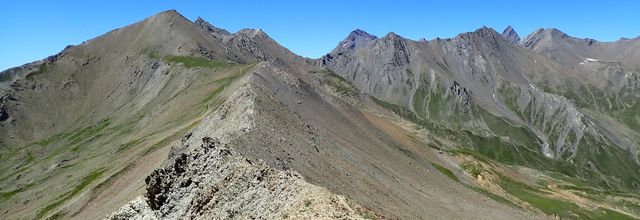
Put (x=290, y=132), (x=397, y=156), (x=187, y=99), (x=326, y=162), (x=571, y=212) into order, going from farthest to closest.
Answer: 1. (x=187, y=99)
2. (x=571, y=212)
3. (x=397, y=156)
4. (x=290, y=132)
5. (x=326, y=162)

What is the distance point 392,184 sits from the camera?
66.8 meters

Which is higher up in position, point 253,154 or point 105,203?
point 253,154

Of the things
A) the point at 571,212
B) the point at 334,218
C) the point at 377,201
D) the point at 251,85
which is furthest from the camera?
the point at 571,212

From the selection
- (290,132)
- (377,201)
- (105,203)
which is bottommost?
(105,203)

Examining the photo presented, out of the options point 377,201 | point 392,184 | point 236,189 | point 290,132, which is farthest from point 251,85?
point 236,189

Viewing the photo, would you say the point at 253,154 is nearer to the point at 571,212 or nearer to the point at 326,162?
the point at 326,162

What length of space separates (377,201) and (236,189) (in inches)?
675

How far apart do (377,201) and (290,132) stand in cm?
1877

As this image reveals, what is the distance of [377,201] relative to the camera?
49.0 metres

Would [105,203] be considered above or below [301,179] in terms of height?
below

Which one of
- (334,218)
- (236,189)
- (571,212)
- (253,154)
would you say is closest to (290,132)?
(253,154)

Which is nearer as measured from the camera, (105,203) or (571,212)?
(105,203)

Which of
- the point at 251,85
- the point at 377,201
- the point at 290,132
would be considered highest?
the point at 251,85

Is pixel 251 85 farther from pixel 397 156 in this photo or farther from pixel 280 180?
pixel 280 180
